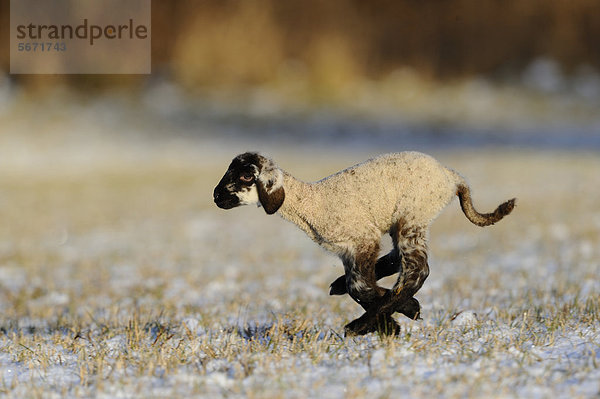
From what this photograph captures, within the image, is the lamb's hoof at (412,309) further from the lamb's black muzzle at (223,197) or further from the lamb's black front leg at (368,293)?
the lamb's black muzzle at (223,197)

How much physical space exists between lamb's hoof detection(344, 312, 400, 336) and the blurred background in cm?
2272

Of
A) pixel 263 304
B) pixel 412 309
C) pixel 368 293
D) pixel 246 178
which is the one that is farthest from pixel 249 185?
pixel 263 304

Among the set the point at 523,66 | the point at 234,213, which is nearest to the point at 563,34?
the point at 523,66

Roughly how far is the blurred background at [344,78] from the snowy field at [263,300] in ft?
26.3

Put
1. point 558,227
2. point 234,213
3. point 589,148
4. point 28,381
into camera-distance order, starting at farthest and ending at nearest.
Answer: point 589,148 < point 234,213 < point 558,227 < point 28,381

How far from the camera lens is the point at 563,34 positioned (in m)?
31.4

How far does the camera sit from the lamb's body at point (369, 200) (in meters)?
4.71

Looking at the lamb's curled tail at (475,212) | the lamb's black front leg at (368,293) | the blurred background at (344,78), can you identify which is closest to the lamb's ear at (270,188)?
the lamb's black front leg at (368,293)

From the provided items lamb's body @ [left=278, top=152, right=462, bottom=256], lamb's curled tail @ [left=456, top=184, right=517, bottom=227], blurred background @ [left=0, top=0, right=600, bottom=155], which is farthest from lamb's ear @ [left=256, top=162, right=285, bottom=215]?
blurred background @ [left=0, top=0, right=600, bottom=155]

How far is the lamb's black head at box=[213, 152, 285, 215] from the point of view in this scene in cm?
460

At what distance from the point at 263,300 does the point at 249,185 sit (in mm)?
2954

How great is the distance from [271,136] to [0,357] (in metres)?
23.6

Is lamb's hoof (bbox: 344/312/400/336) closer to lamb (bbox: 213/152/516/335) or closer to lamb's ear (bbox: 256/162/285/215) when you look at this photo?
lamb (bbox: 213/152/516/335)

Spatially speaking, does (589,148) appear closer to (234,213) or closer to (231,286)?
(234,213)
